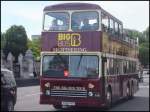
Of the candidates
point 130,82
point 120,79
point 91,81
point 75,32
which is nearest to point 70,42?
point 75,32

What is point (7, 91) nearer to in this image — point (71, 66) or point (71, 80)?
point (71, 80)

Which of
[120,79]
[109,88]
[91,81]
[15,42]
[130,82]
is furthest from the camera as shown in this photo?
[15,42]

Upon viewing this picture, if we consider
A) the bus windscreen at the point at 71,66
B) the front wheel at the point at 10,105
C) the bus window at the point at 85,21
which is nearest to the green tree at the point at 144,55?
the bus window at the point at 85,21

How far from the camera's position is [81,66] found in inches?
707

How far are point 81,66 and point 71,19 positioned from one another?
178 centimetres

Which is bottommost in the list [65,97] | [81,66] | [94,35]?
[65,97]

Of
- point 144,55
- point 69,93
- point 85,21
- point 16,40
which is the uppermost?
point 16,40

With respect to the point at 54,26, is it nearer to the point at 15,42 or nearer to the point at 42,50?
the point at 42,50

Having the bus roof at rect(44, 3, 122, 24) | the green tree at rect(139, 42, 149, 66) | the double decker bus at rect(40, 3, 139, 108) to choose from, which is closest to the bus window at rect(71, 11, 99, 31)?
the double decker bus at rect(40, 3, 139, 108)

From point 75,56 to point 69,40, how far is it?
64 centimetres

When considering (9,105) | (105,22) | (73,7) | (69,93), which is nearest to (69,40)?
(73,7)

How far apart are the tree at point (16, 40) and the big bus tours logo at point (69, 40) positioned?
46.5 m

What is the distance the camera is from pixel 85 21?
1831 centimetres

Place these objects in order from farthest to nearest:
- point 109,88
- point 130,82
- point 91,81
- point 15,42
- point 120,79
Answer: point 15,42, point 130,82, point 120,79, point 109,88, point 91,81
